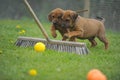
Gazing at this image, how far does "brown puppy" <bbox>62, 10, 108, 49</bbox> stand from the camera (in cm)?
714

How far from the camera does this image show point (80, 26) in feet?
24.5

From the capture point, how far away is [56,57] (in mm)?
6078

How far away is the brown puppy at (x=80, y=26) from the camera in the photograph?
7.14m

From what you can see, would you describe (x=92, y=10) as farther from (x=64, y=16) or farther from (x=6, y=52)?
(x=6, y=52)

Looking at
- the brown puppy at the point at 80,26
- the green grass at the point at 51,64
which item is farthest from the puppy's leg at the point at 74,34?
the green grass at the point at 51,64

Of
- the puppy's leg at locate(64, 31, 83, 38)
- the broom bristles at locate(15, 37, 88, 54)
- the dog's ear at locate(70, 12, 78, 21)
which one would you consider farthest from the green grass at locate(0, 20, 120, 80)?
the dog's ear at locate(70, 12, 78, 21)

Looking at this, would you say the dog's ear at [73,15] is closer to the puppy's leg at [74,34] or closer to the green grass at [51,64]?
the puppy's leg at [74,34]

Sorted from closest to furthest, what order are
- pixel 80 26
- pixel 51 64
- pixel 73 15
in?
pixel 51 64
pixel 73 15
pixel 80 26

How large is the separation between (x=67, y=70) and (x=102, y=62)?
111 cm

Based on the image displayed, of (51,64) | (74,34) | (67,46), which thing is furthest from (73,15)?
(51,64)

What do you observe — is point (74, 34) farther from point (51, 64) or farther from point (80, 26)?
point (51, 64)

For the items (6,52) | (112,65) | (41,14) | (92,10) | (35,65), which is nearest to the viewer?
(35,65)

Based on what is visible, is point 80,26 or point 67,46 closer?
point 67,46

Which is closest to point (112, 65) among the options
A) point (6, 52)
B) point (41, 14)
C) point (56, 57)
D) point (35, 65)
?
point (56, 57)
